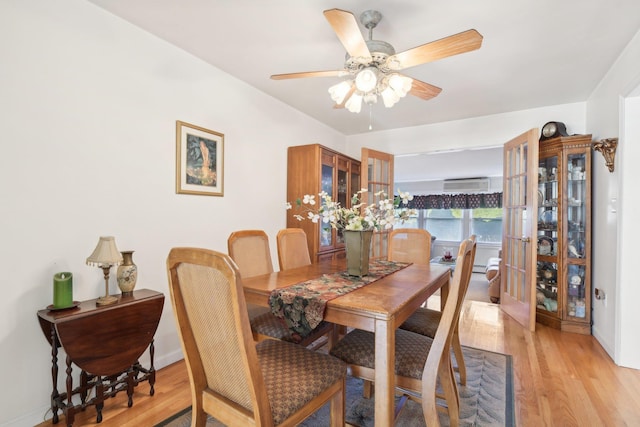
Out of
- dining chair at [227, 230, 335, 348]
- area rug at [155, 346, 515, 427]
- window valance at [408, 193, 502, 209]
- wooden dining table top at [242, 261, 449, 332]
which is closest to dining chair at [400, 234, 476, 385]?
area rug at [155, 346, 515, 427]

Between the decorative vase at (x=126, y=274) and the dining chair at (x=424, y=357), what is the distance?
130cm

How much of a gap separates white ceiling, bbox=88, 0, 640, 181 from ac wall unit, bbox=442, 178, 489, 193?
4.47 m

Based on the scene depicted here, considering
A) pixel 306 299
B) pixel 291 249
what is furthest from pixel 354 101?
pixel 306 299

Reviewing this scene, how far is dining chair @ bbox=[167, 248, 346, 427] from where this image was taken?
3.09 feet

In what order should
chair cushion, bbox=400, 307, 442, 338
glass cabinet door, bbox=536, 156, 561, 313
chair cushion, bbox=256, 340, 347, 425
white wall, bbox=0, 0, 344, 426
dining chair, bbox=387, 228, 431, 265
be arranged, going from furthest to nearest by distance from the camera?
glass cabinet door, bbox=536, 156, 561, 313
dining chair, bbox=387, 228, 431, 265
chair cushion, bbox=400, 307, 442, 338
white wall, bbox=0, 0, 344, 426
chair cushion, bbox=256, 340, 347, 425

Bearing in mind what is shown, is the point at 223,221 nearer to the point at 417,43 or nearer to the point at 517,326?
the point at 417,43

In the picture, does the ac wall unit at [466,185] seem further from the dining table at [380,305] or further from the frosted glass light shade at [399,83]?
the frosted glass light shade at [399,83]

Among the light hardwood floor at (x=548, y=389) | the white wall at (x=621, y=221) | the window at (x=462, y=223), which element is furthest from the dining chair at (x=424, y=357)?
the window at (x=462, y=223)

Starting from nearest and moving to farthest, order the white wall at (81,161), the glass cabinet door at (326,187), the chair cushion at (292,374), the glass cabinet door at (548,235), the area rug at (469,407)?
the chair cushion at (292,374) → the white wall at (81,161) → the area rug at (469,407) → the glass cabinet door at (548,235) → the glass cabinet door at (326,187)

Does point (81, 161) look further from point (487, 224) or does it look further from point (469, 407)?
point (487, 224)

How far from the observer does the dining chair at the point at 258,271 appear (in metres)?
1.80

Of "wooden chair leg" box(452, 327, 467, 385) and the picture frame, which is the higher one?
the picture frame

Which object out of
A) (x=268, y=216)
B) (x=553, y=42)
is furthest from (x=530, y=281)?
(x=268, y=216)

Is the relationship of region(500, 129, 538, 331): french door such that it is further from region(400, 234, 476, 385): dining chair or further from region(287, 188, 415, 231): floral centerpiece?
region(287, 188, 415, 231): floral centerpiece
